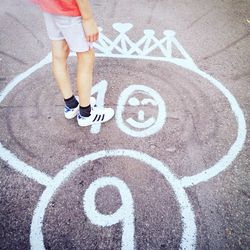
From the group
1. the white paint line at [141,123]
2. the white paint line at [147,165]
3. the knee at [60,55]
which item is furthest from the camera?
the white paint line at [141,123]

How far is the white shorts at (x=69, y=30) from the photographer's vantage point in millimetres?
2502

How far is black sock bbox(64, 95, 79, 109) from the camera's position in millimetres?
3213

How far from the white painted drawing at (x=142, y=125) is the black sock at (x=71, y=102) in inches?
12.6

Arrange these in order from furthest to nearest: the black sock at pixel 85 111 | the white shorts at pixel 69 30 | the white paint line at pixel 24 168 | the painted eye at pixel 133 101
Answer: the painted eye at pixel 133 101
the black sock at pixel 85 111
the white paint line at pixel 24 168
the white shorts at pixel 69 30

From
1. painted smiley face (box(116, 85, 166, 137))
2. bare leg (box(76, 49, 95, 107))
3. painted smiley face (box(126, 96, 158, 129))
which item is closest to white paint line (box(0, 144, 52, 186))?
bare leg (box(76, 49, 95, 107))

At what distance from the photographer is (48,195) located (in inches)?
103

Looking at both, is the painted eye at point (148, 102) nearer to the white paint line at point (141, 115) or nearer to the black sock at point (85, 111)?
the white paint line at point (141, 115)

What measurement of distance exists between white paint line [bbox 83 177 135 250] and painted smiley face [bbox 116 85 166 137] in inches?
25.2

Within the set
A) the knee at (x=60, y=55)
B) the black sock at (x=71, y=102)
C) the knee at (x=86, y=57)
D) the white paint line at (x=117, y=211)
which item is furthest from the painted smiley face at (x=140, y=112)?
the knee at (x=60, y=55)

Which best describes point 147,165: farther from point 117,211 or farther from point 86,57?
point 86,57

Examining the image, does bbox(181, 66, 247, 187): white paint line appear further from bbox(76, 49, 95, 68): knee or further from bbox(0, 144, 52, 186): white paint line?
bbox(76, 49, 95, 68): knee

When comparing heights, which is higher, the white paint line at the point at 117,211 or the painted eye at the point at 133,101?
the painted eye at the point at 133,101

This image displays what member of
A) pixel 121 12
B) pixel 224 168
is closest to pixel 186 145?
pixel 224 168

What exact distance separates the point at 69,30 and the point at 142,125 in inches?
48.6
